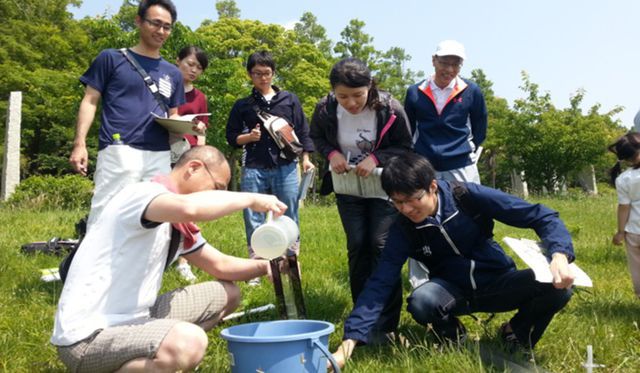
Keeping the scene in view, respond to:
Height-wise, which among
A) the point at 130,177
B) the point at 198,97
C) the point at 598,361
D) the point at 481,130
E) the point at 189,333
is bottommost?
the point at 598,361

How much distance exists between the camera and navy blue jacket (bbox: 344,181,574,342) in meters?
3.03

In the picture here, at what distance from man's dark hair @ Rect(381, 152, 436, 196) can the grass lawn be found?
0.80 meters

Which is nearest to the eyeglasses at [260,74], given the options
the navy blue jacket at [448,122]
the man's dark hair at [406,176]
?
the navy blue jacket at [448,122]

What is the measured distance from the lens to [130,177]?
13.5 ft

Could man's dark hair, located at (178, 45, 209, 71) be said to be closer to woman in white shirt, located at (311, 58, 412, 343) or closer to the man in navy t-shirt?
the man in navy t-shirt

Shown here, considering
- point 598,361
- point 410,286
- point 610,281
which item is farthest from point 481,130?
point 598,361

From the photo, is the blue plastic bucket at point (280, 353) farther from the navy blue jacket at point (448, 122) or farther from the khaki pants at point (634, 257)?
the khaki pants at point (634, 257)

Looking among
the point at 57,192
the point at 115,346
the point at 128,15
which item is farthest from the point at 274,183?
the point at 128,15

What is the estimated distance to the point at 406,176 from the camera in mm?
2994

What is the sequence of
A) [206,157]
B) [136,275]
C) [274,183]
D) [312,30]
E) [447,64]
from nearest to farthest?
[136,275] < [206,157] < [447,64] < [274,183] < [312,30]

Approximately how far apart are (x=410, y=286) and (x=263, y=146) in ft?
5.60

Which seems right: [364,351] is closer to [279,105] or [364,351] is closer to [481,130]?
[481,130]

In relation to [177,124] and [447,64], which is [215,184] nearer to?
[177,124]

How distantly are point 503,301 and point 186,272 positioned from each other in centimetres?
257
